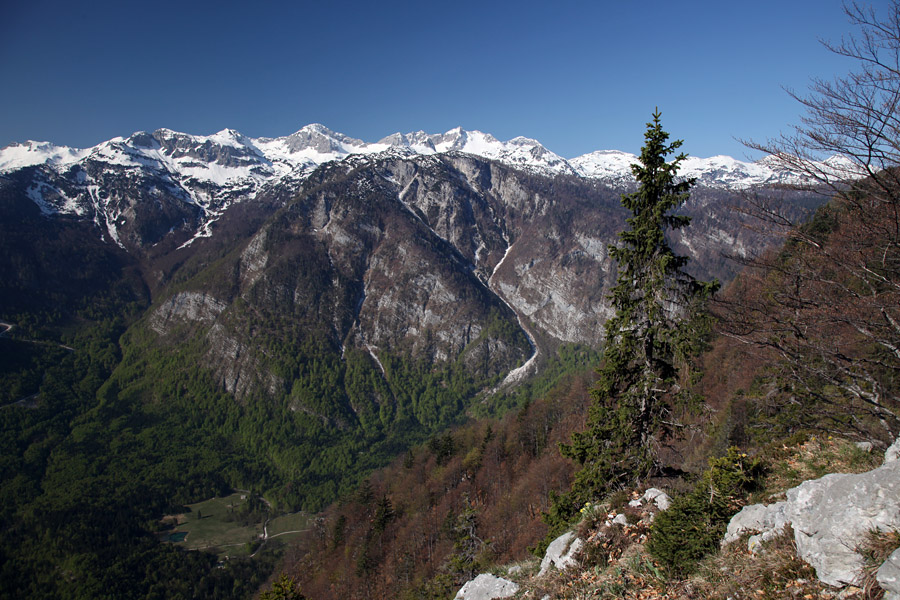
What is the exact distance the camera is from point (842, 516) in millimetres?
4910

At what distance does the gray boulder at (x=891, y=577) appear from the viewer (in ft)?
12.7

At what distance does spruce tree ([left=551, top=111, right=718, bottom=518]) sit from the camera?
454 inches

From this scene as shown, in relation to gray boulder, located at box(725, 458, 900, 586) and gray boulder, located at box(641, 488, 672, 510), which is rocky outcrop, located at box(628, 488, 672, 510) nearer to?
gray boulder, located at box(641, 488, 672, 510)

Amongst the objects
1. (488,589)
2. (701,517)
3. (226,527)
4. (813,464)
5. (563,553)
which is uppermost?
(813,464)

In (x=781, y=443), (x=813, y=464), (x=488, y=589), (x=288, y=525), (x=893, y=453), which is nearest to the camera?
(x=893, y=453)

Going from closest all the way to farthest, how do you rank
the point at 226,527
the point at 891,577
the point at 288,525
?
the point at 891,577, the point at 288,525, the point at 226,527

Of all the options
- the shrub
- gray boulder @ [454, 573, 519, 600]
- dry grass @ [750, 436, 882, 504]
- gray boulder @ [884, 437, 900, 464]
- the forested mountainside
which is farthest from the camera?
gray boulder @ [454, 573, 519, 600]

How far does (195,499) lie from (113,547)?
31.1 m

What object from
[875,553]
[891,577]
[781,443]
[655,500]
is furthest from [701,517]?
[781,443]

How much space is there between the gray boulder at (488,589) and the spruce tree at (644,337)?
4204 millimetres

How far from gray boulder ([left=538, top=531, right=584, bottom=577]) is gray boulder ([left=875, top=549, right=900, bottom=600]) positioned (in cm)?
527

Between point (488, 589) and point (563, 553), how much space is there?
6.02 ft

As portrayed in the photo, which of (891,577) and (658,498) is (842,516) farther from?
(658,498)

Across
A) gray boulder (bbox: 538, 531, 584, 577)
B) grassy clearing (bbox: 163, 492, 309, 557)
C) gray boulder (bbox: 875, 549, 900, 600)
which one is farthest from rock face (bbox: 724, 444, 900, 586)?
grassy clearing (bbox: 163, 492, 309, 557)
